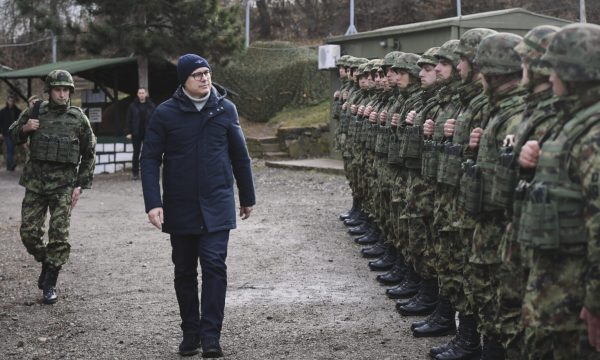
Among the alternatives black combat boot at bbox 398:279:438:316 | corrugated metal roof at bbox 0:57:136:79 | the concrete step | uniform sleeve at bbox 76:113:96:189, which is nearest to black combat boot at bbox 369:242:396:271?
black combat boot at bbox 398:279:438:316

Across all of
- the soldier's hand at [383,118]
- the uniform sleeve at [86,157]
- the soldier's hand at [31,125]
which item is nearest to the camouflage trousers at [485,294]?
the uniform sleeve at [86,157]

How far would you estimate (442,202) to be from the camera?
6305 millimetres

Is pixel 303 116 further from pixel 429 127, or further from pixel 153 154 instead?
pixel 153 154

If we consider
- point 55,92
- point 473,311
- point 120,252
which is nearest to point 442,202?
point 473,311

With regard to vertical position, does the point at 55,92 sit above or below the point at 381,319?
above

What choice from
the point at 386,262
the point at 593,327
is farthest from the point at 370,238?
the point at 593,327

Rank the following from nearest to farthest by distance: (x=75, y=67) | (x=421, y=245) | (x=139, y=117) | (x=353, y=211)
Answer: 1. (x=421, y=245)
2. (x=353, y=211)
3. (x=139, y=117)
4. (x=75, y=67)

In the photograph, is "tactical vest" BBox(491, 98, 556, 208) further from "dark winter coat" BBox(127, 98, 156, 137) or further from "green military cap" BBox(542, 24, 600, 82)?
"dark winter coat" BBox(127, 98, 156, 137)

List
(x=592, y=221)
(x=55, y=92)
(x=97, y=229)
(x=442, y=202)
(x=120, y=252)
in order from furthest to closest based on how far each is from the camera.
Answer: (x=97, y=229), (x=120, y=252), (x=55, y=92), (x=442, y=202), (x=592, y=221)

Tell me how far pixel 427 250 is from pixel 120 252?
4663 mm

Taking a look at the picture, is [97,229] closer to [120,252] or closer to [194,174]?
[120,252]

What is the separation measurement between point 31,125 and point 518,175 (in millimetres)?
Result: 4887

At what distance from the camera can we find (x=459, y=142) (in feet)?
19.8

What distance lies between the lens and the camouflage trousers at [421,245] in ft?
23.5
